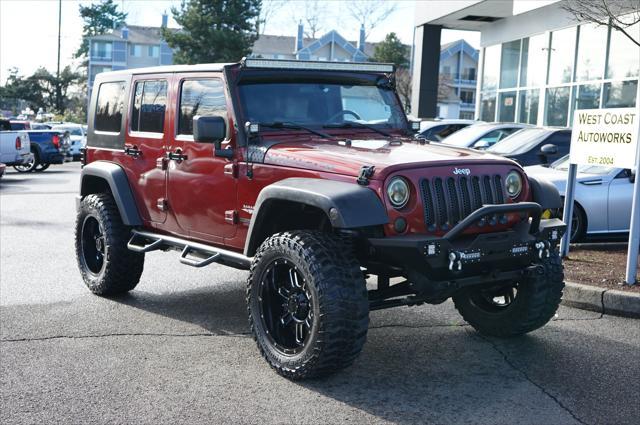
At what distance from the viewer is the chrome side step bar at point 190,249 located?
5953 mm

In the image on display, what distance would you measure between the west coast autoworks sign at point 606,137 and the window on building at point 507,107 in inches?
738

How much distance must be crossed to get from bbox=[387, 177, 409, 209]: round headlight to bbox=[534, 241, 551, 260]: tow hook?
3.22ft

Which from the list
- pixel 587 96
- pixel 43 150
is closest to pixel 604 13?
pixel 587 96

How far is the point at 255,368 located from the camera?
5426 mm

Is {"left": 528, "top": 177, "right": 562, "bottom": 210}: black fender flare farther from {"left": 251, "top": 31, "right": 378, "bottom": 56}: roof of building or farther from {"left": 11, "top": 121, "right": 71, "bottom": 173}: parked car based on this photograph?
{"left": 251, "top": 31, "right": 378, "bottom": 56}: roof of building

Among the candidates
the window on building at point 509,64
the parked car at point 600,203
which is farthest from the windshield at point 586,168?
the window on building at point 509,64

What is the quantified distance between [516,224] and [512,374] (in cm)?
101

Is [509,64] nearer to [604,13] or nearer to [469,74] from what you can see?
[604,13]


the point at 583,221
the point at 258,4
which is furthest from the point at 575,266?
the point at 258,4

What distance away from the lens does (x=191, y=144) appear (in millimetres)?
6406

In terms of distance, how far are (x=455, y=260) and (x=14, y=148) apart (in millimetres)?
20523

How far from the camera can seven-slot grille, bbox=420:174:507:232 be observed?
5.09 meters

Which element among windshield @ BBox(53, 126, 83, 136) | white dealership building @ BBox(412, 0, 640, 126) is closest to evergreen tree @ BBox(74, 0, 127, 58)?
windshield @ BBox(53, 126, 83, 136)

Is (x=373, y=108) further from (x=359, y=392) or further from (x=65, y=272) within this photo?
(x=65, y=272)
